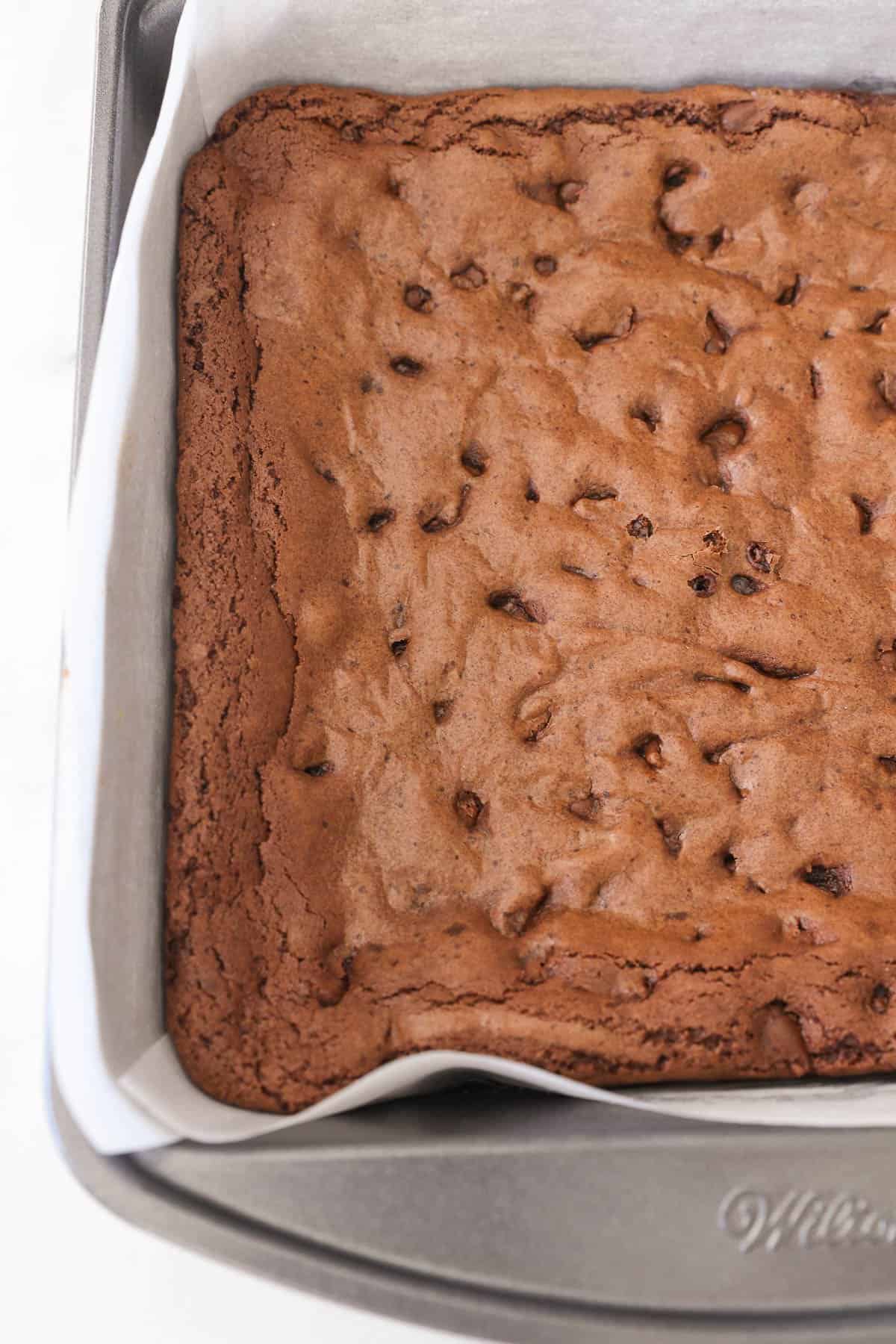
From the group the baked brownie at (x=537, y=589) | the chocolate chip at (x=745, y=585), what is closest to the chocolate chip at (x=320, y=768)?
the baked brownie at (x=537, y=589)

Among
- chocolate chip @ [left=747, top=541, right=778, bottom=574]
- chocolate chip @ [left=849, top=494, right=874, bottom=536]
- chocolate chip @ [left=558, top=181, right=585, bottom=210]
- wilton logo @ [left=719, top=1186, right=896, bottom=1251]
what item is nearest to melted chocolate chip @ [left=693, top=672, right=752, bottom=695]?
chocolate chip @ [left=747, top=541, right=778, bottom=574]

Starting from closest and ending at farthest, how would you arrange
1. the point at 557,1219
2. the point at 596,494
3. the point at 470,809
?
1. the point at 557,1219
2. the point at 470,809
3. the point at 596,494

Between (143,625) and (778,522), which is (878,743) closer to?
(778,522)

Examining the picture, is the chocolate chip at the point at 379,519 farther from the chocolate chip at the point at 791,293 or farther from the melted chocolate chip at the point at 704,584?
the chocolate chip at the point at 791,293

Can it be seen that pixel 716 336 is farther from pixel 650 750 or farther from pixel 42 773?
pixel 42 773

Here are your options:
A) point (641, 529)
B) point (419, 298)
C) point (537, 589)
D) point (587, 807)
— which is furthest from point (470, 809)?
point (419, 298)

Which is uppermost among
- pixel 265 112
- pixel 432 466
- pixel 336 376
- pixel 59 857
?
pixel 265 112

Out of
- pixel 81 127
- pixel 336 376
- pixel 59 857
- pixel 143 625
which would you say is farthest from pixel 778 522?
pixel 81 127

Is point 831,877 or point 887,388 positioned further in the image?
point 887,388
